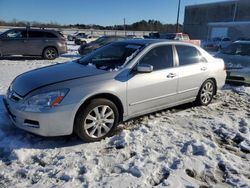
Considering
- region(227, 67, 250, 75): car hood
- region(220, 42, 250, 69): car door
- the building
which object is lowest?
region(227, 67, 250, 75): car hood

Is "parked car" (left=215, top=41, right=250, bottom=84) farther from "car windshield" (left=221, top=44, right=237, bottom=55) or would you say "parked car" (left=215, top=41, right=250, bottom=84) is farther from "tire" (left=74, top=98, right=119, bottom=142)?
"tire" (left=74, top=98, right=119, bottom=142)

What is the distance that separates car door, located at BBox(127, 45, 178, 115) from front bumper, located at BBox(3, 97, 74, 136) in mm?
1080

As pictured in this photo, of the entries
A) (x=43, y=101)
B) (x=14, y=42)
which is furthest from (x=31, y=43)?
(x=43, y=101)

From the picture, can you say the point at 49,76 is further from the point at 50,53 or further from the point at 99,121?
the point at 50,53

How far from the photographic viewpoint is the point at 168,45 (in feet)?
16.9

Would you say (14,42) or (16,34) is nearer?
(14,42)

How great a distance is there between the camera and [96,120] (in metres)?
4.09

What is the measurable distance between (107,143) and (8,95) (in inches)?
69.0

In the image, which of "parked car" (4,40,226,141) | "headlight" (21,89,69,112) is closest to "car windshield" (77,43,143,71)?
"parked car" (4,40,226,141)

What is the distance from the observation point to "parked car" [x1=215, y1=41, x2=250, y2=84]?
7.97m

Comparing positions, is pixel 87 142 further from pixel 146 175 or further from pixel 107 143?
pixel 146 175

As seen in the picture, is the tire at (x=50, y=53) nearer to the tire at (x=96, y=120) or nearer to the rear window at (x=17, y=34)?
the rear window at (x=17, y=34)

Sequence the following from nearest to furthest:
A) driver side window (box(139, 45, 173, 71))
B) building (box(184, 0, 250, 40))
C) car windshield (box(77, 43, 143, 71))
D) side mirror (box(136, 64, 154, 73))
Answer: side mirror (box(136, 64, 154, 73)) < car windshield (box(77, 43, 143, 71)) < driver side window (box(139, 45, 173, 71)) < building (box(184, 0, 250, 40))

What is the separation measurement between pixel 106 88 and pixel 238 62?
579 cm
